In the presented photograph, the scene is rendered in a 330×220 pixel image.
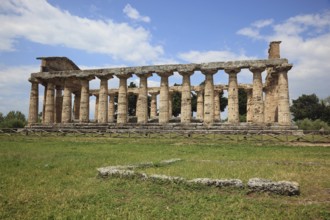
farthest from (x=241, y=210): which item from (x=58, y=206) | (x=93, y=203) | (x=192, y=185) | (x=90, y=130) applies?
(x=90, y=130)

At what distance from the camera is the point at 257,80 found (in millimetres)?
33375

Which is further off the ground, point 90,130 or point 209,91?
point 209,91

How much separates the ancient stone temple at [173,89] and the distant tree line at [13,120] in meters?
14.1

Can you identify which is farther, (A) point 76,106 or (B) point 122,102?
(A) point 76,106

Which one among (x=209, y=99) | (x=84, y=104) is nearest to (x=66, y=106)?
(x=84, y=104)

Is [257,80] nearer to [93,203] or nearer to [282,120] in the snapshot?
[282,120]

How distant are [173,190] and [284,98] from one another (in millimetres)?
27531

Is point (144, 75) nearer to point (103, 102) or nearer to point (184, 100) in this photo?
point (184, 100)

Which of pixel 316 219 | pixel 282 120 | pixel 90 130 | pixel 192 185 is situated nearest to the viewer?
pixel 316 219

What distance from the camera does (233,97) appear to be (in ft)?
111

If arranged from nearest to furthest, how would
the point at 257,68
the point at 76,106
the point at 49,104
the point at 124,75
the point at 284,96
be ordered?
1. the point at 284,96
2. the point at 257,68
3. the point at 124,75
4. the point at 49,104
5. the point at 76,106

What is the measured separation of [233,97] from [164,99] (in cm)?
802

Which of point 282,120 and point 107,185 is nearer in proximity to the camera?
point 107,185

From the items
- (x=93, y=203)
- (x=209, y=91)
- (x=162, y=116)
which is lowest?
(x=93, y=203)
